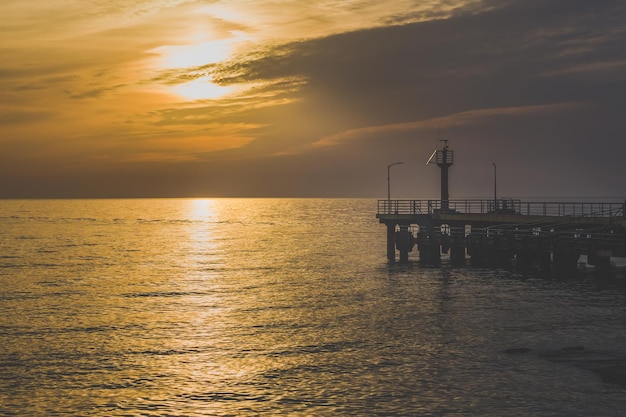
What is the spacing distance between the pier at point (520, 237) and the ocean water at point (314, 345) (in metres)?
1.89

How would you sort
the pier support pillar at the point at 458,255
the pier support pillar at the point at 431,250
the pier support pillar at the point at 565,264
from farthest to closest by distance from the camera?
the pier support pillar at the point at 431,250
the pier support pillar at the point at 458,255
the pier support pillar at the point at 565,264

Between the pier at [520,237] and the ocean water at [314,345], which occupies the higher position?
the pier at [520,237]

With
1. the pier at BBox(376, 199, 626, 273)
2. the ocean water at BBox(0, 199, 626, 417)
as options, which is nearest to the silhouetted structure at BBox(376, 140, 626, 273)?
the pier at BBox(376, 199, 626, 273)

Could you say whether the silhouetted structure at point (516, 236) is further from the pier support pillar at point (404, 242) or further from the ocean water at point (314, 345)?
the ocean water at point (314, 345)

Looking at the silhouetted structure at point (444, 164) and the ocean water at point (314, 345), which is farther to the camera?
the silhouetted structure at point (444, 164)

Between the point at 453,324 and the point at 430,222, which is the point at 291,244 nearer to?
the point at 430,222

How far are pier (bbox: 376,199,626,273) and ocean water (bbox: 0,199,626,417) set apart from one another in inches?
74.3

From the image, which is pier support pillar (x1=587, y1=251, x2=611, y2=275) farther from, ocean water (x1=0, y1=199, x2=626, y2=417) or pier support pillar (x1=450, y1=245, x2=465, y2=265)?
pier support pillar (x1=450, y1=245, x2=465, y2=265)

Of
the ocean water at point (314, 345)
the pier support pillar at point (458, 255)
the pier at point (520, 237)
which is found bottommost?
the ocean water at point (314, 345)

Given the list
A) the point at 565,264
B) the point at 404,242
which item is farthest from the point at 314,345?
the point at 404,242

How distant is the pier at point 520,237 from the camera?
4869 centimetres

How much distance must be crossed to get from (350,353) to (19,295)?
2883 cm

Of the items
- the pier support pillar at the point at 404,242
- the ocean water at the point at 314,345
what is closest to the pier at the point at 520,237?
the pier support pillar at the point at 404,242

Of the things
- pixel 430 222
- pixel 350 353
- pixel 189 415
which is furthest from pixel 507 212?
pixel 189 415
